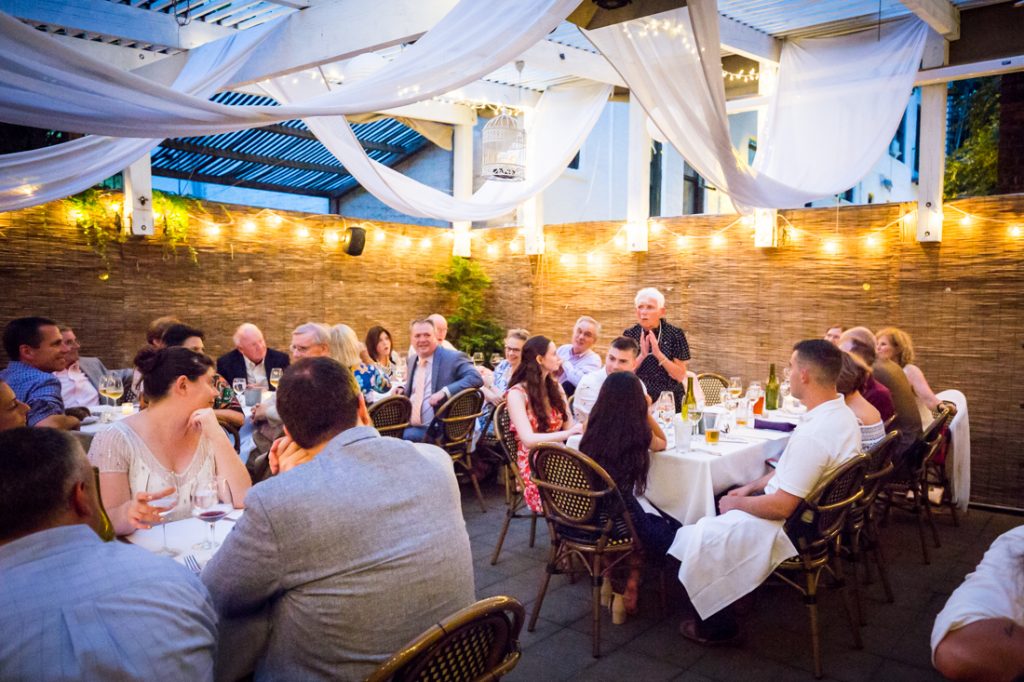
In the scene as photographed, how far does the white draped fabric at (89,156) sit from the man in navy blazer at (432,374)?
244 centimetres

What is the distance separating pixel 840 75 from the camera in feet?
19.2

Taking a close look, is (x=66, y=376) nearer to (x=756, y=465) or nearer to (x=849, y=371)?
(x=756, y=465)

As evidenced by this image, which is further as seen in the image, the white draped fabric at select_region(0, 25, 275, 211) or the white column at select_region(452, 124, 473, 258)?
the white column at select_region(452, 124, 473, 258)

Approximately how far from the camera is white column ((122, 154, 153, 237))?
719cm

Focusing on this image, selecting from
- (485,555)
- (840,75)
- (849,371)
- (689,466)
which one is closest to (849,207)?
(840,75)

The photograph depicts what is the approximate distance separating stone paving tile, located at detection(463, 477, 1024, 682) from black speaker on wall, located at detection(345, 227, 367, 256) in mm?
5119

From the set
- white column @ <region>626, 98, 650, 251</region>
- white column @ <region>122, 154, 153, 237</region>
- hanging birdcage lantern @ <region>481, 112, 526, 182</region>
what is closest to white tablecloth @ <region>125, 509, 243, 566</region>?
hanging birdcage lantern @ <region>481, 112, 526, 182</region>

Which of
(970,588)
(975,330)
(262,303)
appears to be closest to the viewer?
(970,588)

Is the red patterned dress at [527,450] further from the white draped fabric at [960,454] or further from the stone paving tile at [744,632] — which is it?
the white draped fabric at [960,454]

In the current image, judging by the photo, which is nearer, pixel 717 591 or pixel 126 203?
pixel 717 591

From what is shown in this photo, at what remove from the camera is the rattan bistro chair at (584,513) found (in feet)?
11.4

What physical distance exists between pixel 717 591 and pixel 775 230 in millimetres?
4960

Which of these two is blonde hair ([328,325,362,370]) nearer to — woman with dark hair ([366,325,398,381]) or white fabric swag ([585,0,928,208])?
woman with dark hair ([366,325,398,381])

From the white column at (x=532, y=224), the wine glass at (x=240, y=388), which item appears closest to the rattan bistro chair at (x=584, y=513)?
the wine glass at (x=240, y=388)
